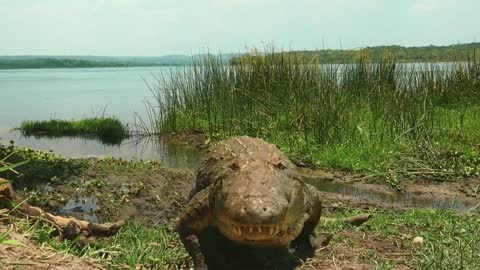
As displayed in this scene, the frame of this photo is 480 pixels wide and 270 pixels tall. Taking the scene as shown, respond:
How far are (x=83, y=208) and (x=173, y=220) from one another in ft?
4.36

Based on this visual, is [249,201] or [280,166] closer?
[249,201]

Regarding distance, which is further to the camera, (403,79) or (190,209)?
(403,79)

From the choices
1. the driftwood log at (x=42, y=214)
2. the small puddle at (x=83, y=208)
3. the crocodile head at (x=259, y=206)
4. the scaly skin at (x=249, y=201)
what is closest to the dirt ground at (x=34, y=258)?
the driftwood log at (x=42, y=214)

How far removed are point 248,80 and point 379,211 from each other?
28.9 ft

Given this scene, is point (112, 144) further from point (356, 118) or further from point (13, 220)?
point (13, 220)

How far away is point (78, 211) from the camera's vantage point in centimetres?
696

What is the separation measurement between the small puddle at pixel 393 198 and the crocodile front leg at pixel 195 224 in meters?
4.59

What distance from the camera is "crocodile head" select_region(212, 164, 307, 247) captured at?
321 cm

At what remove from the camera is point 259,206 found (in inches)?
126

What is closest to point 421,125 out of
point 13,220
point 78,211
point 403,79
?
point 403,79

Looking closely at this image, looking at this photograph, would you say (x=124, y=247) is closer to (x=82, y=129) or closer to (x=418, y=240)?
(x=418, y=240)

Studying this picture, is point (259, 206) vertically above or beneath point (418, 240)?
above

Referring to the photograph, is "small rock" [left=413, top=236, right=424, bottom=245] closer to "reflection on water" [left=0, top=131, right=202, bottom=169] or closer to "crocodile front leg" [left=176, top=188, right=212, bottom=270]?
"crocodile front leg" [left=176, top=188, right=212, bottom=270]

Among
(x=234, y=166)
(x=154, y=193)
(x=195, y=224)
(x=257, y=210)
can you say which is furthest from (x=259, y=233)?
(x=154, y=193)
